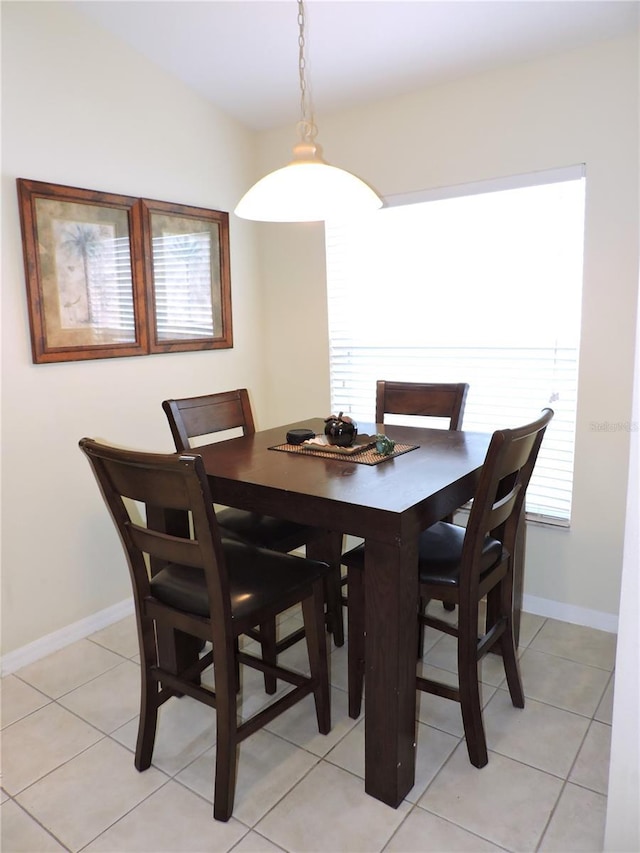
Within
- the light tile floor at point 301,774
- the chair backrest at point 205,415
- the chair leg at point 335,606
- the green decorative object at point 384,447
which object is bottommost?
the light tile floor at point 301,774

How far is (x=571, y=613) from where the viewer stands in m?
2.69

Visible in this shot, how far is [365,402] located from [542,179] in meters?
1.33

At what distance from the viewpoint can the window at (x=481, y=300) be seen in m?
2.56

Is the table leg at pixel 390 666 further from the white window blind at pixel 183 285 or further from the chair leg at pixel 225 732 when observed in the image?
the white window blind at pixel 183 285

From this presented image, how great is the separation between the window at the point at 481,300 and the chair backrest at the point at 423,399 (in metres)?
0.24

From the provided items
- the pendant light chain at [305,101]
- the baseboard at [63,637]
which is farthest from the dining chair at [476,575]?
the baseboard at [63,637]

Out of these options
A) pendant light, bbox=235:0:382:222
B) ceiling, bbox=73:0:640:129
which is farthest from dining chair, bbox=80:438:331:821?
Result: ceiling, bbox=73:0:640:129

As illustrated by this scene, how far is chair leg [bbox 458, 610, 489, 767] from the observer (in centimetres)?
178

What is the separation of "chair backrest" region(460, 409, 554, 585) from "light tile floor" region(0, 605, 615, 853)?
2.02 ft

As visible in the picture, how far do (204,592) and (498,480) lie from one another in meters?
0.86

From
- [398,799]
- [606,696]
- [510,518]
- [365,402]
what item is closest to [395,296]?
[365,402]

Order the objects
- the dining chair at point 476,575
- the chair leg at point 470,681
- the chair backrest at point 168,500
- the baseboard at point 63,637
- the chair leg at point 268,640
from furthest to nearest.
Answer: the baseboard at point 63,637 < the chair leg at point 268,640 < the chair leg at point 470,681 < the dining chair at point 476,575 < the chair backrest at point 168,500

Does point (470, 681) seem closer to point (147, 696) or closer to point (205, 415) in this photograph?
point (147, 696)

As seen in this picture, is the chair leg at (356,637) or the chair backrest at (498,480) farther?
the chair leg at (356,637)
